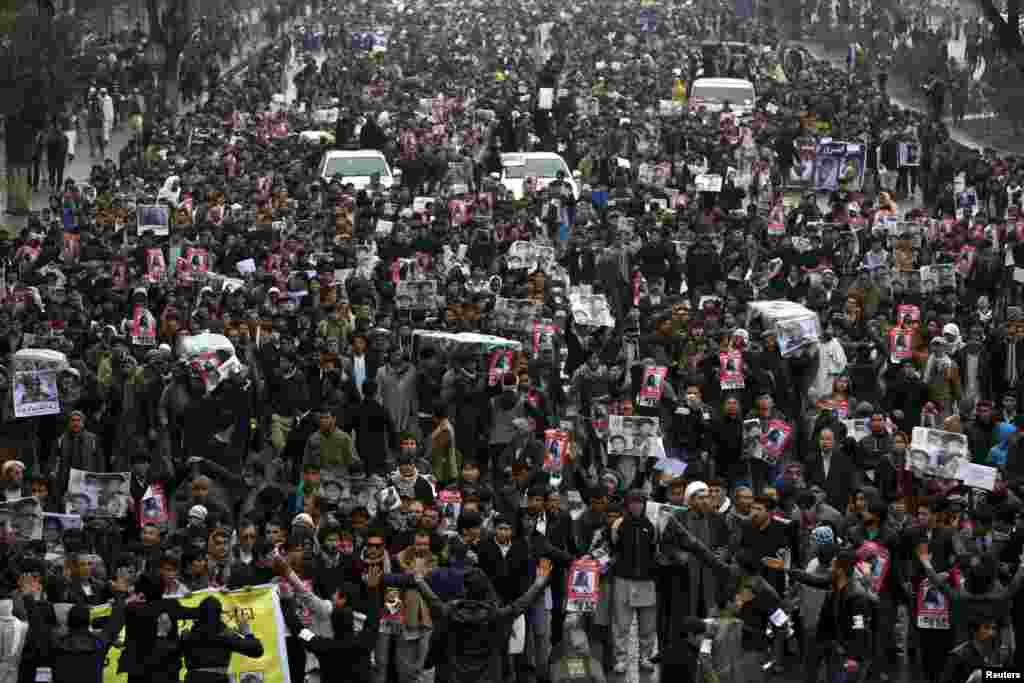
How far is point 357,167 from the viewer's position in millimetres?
33562

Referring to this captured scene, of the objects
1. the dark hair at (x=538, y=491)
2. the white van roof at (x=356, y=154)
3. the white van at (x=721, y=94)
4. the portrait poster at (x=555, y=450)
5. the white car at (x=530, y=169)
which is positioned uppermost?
the dark hair at (x=538, y=491)

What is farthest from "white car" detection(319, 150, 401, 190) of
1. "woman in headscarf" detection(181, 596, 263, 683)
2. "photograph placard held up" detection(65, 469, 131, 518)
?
"woman in headscarf" detection(181, 596, 263, 683)

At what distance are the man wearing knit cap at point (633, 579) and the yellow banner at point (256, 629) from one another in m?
2.30

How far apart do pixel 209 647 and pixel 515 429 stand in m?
5.17

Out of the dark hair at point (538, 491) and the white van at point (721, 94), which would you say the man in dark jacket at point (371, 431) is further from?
the white van at point (721, 94)

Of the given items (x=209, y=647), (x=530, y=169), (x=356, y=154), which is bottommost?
(x=530, y=169)

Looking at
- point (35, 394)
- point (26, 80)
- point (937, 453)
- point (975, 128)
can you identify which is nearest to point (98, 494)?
point (35, 394)

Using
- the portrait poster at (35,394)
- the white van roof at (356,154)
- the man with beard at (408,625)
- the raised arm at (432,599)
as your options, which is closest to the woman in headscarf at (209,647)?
the raised arm at (432,599)

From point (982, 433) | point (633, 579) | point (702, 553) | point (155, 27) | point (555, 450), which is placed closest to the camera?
point (702, 553)

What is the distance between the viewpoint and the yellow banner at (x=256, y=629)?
43.9ft

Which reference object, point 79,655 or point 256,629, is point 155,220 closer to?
point 256,629

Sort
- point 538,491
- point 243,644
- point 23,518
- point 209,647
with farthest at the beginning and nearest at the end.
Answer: point 538,491 < point 23,518 < point 243,644 < point 209,647

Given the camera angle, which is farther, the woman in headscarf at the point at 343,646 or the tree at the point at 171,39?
the tree at the point at 171,39

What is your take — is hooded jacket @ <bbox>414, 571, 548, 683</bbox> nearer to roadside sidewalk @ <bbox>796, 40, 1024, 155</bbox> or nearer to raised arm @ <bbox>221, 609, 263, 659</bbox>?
raised arm @ <bbox>221, 609, 263, 659</bbox>
